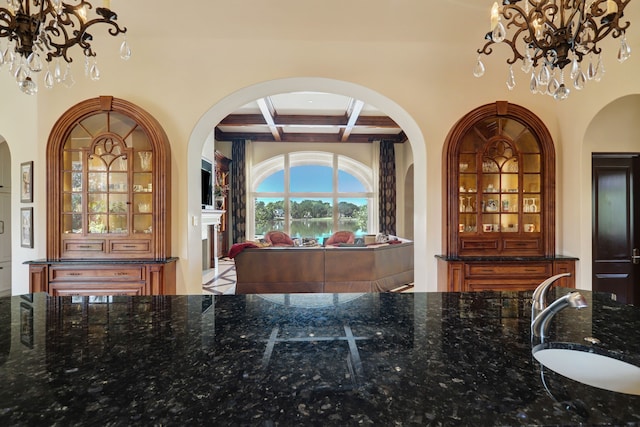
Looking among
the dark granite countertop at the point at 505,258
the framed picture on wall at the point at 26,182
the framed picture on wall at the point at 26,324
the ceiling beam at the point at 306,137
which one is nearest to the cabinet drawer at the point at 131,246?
the framed picture on wall at the point at 26,182

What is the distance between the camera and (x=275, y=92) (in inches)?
149

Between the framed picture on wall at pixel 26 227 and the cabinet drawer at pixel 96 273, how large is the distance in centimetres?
59

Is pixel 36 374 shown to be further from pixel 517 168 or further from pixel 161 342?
pixel 517 168

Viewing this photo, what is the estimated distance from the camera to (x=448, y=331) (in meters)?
1.18

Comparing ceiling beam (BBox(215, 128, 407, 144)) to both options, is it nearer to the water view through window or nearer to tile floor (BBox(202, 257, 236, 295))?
the water view through window

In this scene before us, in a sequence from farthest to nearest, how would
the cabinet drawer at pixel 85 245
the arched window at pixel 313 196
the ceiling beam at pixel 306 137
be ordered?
the arched window at pixel 313 196 < the ceiling beam at pixel 306 137 < the cabinet drawer at pixel 85 245

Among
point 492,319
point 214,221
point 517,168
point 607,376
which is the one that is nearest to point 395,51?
point 517,168

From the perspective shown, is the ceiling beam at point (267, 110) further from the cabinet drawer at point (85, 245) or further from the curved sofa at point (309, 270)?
the cabinet drawer at point (85, 245)

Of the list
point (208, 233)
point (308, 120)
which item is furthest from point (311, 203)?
point (208, 233)

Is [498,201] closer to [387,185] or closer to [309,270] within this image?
[309,270]

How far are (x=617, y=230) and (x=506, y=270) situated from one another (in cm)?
145

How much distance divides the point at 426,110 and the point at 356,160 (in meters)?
5.79

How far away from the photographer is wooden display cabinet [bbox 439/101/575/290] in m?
3.39

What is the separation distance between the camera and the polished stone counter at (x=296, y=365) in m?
0.69
